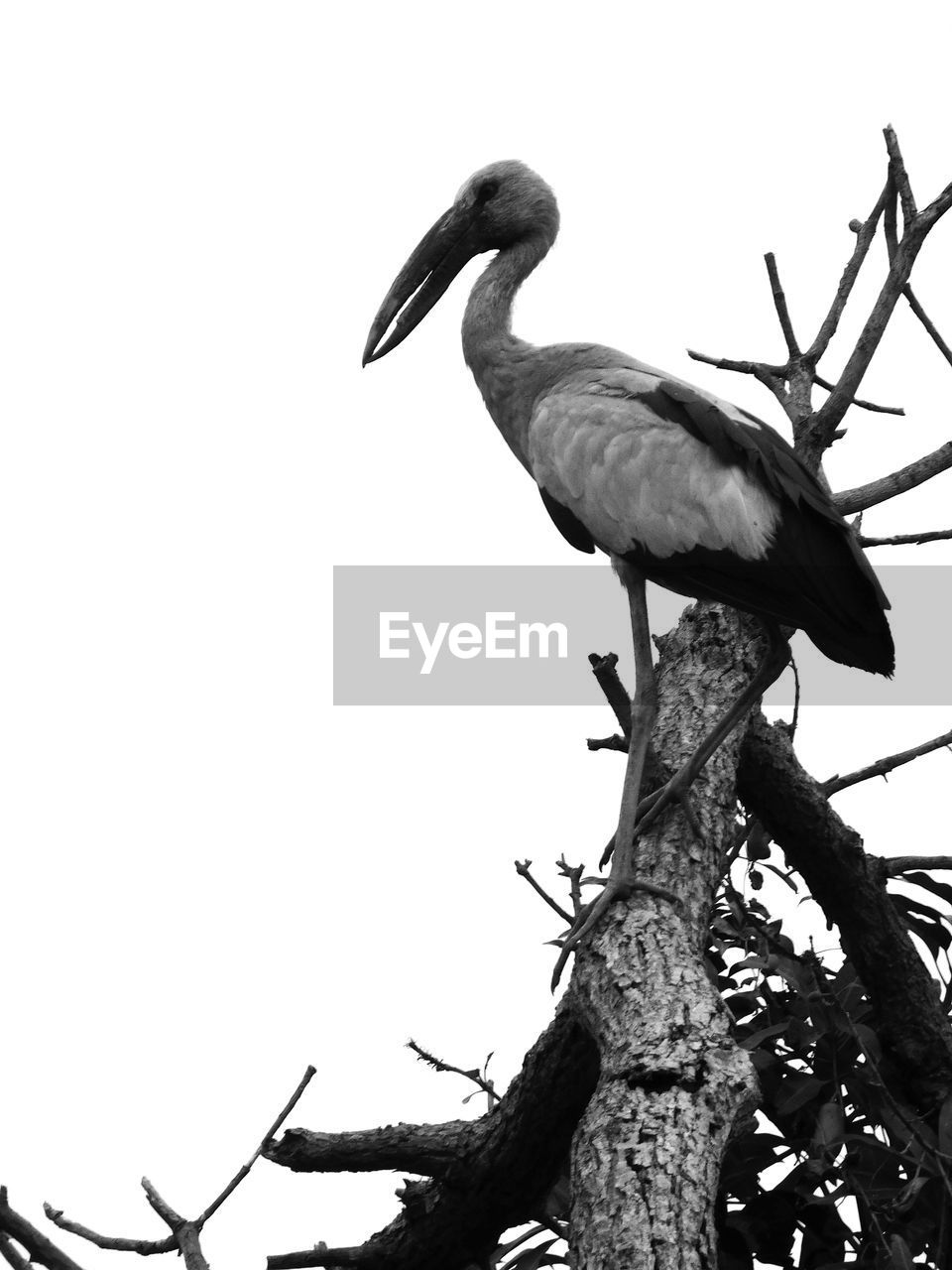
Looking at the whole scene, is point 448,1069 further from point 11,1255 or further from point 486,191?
point 486,191

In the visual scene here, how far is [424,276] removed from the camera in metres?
6.04

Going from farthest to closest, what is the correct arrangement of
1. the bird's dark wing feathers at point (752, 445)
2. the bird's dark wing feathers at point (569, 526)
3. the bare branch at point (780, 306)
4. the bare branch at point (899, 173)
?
1. the bare branch at point (780, 306)
2. the bare branch at point (899, 173)
3. the bird's dark wing feathers at point (569, 526)
4. the bird's dark wing feathers at point (752, 445)

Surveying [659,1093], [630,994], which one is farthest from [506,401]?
[659,1093]

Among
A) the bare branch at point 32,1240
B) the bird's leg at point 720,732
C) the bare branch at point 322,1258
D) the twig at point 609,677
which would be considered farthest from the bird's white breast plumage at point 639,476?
the bare branch at point 32,1240

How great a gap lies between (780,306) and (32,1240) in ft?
13.3

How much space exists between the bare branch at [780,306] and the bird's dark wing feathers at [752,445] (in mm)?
734

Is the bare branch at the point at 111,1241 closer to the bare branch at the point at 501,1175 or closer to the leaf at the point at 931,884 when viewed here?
the bare branch at the point at 501,1175

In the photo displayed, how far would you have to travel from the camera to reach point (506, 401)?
528 cm

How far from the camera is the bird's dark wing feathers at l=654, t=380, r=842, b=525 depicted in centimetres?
443

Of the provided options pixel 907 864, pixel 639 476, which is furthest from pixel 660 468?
pixel 907 864

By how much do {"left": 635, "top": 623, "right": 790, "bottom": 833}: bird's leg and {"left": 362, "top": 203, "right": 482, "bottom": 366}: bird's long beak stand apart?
2239 millimetres

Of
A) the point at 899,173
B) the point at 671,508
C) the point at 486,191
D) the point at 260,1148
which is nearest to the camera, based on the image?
the point at 260,1148

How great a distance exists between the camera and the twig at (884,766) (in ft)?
15.0

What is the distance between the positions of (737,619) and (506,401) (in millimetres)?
1220
